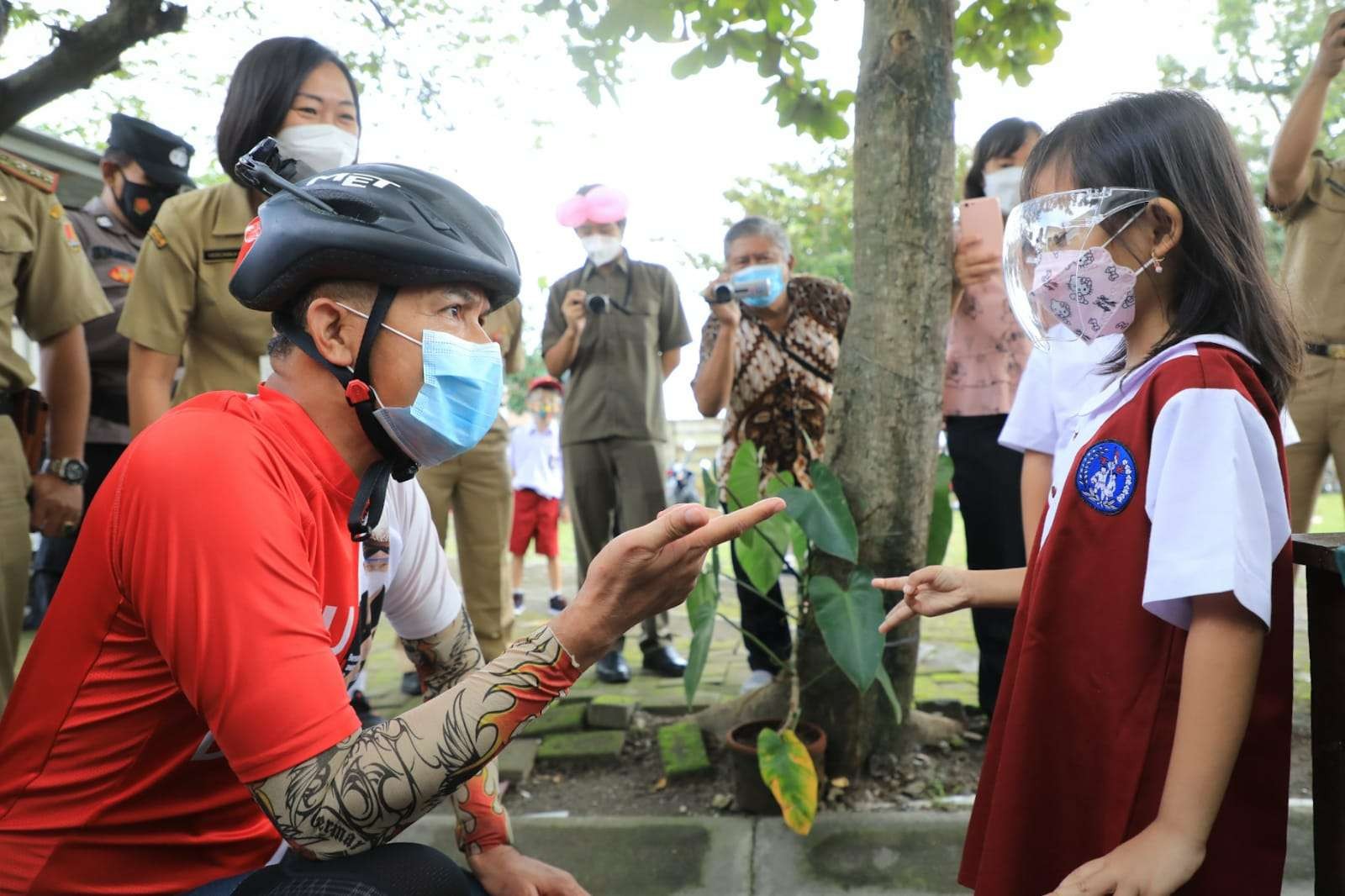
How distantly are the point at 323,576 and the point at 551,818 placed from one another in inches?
69.4

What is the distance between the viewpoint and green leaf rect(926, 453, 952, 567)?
324cm

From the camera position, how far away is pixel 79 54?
3217 mm

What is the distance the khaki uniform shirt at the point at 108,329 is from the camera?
3918 mm

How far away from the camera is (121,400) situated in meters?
4.01

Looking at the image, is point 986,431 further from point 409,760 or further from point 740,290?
point 409,760

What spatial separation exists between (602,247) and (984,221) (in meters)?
2.05

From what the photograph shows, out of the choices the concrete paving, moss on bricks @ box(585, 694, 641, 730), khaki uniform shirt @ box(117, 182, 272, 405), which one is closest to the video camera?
moss on bricks @ box(585, 694, 641, 730)

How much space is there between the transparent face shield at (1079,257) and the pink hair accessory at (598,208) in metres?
3.28

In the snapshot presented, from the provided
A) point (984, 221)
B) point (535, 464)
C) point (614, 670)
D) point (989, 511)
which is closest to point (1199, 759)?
point (984, 221)

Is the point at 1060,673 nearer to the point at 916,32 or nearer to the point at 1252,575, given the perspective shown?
the point at 1252,575

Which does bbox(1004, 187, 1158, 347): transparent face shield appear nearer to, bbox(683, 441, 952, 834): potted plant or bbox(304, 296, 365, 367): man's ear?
bbox(683, 441, 952, 834): potted plant

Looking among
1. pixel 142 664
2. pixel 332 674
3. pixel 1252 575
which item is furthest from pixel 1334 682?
pixel 142 664

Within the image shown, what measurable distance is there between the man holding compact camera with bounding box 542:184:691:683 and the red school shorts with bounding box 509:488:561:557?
3.06 meters

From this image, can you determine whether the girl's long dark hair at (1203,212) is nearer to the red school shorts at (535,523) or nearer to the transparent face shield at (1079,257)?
the transparent face shield at (1079,257)
